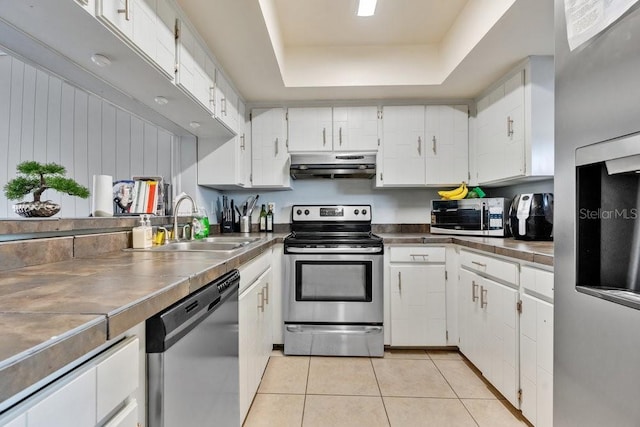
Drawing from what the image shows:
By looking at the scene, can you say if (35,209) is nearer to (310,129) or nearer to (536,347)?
(310,129)

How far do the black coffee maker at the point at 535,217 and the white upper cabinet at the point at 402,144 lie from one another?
91 cm

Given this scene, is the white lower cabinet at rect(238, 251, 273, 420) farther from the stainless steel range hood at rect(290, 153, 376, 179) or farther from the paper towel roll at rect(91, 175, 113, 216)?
the stainless steel range hood at rect(290, 153, 376, 179)

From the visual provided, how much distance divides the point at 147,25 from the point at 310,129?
5.51 feet

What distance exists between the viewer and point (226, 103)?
92.7 inches

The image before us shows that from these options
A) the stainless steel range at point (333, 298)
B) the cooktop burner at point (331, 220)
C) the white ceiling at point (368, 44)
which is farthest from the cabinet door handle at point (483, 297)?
the white ceiling at point (368, 44)

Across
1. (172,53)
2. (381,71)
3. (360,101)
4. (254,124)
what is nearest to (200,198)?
(254,124)

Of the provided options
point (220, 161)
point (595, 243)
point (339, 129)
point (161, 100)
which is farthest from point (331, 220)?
point (595, 243)

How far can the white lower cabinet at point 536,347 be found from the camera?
144 cm

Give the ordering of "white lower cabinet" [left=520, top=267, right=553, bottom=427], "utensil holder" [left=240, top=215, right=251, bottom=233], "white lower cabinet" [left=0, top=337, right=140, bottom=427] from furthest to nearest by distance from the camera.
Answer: "utensil holder" [left=240, top=215, right=251, bottom=233] < "white lower cabinet" [left=520, top=267, right=553, bottom=427] < "white lower cabinet" [left=0, top=337, right=140, bottom=427]

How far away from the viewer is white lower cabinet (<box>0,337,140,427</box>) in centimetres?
43

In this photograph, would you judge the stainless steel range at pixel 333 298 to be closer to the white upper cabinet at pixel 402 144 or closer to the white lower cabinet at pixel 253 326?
the white lower cabinet at pixel 253 326

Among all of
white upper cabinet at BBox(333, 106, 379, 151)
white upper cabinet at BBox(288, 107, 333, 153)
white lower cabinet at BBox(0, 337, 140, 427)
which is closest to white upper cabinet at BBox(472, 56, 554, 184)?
white upper cabinet at BBox(333, 106, 379, 151)

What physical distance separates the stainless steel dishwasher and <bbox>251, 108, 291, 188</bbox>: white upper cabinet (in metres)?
1.62

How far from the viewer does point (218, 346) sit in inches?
45.6
